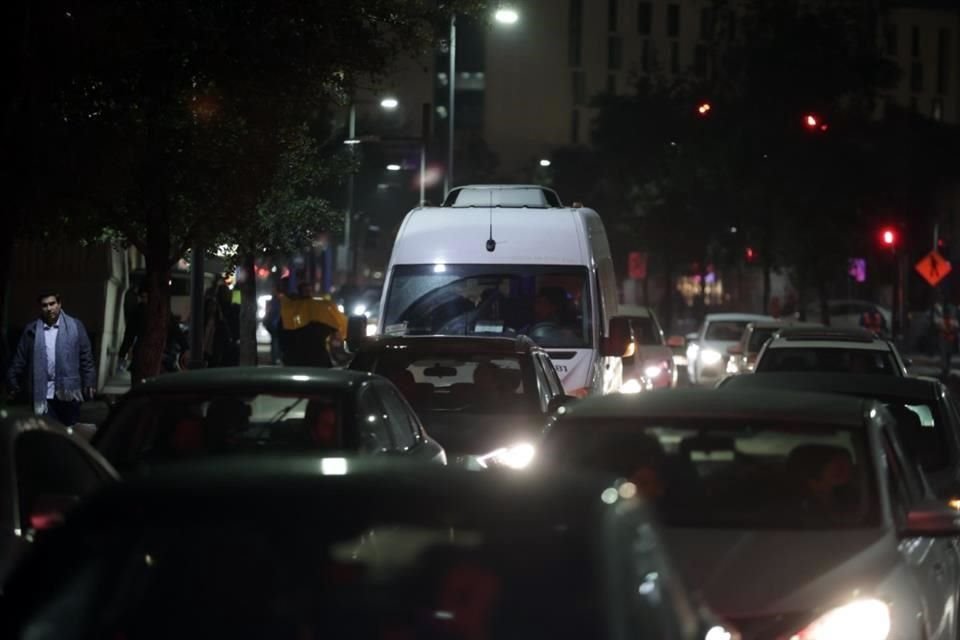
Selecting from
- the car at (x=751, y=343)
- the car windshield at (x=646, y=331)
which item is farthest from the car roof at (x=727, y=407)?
the car windshield at (x=646, y=331)

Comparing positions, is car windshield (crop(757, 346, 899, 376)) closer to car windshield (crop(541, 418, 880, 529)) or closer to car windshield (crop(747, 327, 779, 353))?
car windshield (crop(747, 327, 779, 353))

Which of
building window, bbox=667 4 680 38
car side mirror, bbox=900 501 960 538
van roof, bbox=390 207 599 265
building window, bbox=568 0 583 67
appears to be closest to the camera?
car side mirror, bbox=900 501 960 538

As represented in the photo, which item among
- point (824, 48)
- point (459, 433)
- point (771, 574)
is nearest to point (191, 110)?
point (459, 433)

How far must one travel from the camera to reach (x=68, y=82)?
14305 millimetres

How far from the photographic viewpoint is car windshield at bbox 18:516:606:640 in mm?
3891

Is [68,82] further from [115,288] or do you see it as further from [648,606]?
[115,288]

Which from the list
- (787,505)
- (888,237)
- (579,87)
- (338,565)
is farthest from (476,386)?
(579,87)

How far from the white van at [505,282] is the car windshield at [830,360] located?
1.53 meters

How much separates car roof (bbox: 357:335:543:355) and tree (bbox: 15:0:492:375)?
2.72m

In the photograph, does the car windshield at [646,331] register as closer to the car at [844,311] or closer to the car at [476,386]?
the car at [476,386]

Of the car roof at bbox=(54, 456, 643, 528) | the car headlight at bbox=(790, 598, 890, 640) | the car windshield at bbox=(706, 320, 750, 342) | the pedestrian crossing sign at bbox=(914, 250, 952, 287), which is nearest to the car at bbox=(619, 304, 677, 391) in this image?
the car windshield at bbox=(706, 320, 750, 342)

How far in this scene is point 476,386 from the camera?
13.6 meters

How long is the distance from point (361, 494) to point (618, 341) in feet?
46.8

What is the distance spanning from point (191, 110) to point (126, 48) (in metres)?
1.91
